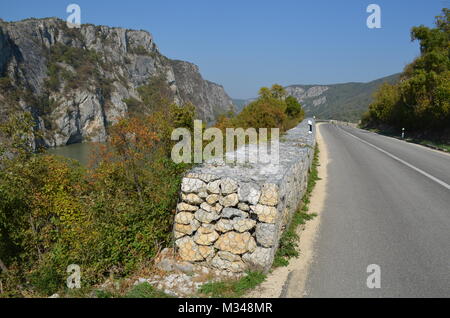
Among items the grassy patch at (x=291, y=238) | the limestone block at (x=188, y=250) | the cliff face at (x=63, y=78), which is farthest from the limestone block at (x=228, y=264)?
the cliff face at (x=63, y=78)

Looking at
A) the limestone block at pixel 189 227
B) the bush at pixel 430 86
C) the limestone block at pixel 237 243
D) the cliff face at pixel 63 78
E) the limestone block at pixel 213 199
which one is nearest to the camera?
the limestone block at pixel 237 243

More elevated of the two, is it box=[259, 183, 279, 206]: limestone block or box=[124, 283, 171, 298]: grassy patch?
box=[259, 183, 279, 206]: limestone block

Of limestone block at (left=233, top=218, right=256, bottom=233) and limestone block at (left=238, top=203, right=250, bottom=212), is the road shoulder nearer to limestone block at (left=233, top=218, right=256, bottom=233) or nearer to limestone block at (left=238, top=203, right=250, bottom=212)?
limestone block at (left=233, top=218, right=256, bottom=233)

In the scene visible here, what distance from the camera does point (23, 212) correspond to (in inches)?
383

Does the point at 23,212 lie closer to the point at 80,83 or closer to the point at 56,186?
the point at 56,186

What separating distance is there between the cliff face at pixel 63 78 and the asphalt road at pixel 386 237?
7066 centimetres

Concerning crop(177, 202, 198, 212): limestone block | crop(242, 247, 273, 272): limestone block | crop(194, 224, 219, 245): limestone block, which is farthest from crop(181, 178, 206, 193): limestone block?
crop(242, 247, 273, 272): limestone block

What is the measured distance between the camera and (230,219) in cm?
457

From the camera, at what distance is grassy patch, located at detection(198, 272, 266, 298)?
4.00 m

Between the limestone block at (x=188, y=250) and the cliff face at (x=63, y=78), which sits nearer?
the limestone block at (x=188, y=250)

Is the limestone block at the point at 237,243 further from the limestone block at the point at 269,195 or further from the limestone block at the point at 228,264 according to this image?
the limestone block at the point at 269,195

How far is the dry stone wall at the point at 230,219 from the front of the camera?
14.6ft

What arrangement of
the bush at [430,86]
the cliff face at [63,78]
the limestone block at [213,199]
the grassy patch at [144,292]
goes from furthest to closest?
the cliff face at [63,78] → the bush at [430,86] → the limestone block at [213,199] → the grassy patch at [144,292]

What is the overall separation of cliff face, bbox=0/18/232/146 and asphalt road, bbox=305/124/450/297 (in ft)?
232
